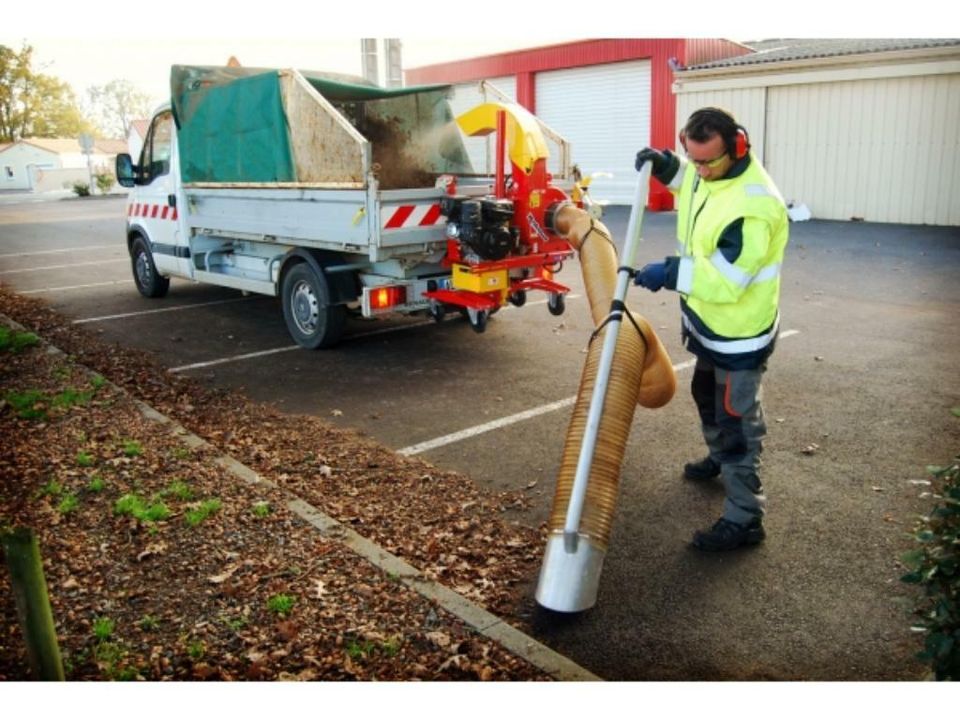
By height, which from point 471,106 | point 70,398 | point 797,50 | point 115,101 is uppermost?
point 797,50

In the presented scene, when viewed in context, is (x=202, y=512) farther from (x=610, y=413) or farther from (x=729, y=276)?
(x=729, y=276)

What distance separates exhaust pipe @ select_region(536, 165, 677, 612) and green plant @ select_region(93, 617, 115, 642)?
1538mm

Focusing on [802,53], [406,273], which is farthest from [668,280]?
[802,53]

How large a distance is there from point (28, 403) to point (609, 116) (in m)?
14.2

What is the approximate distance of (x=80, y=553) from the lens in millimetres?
3555

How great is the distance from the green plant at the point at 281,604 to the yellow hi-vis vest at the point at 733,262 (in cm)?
201

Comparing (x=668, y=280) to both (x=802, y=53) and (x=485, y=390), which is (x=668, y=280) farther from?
(x=802, y=53)

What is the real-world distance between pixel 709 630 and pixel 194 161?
23.2 ft

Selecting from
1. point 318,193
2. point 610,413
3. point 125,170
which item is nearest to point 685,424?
point 610,413

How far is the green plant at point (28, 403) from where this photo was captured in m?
5.28

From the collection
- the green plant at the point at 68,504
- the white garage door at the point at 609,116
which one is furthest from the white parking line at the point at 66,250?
the green plant at the point at 68,504

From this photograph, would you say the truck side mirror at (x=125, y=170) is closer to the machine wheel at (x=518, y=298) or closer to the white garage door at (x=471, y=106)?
the white garage door at (x=471, y=106)

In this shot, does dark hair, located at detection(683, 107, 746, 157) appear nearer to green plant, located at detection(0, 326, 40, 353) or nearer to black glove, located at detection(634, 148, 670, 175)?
black glove, located at detection(634, 148, 670, 175)

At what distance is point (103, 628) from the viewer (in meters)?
2.96
